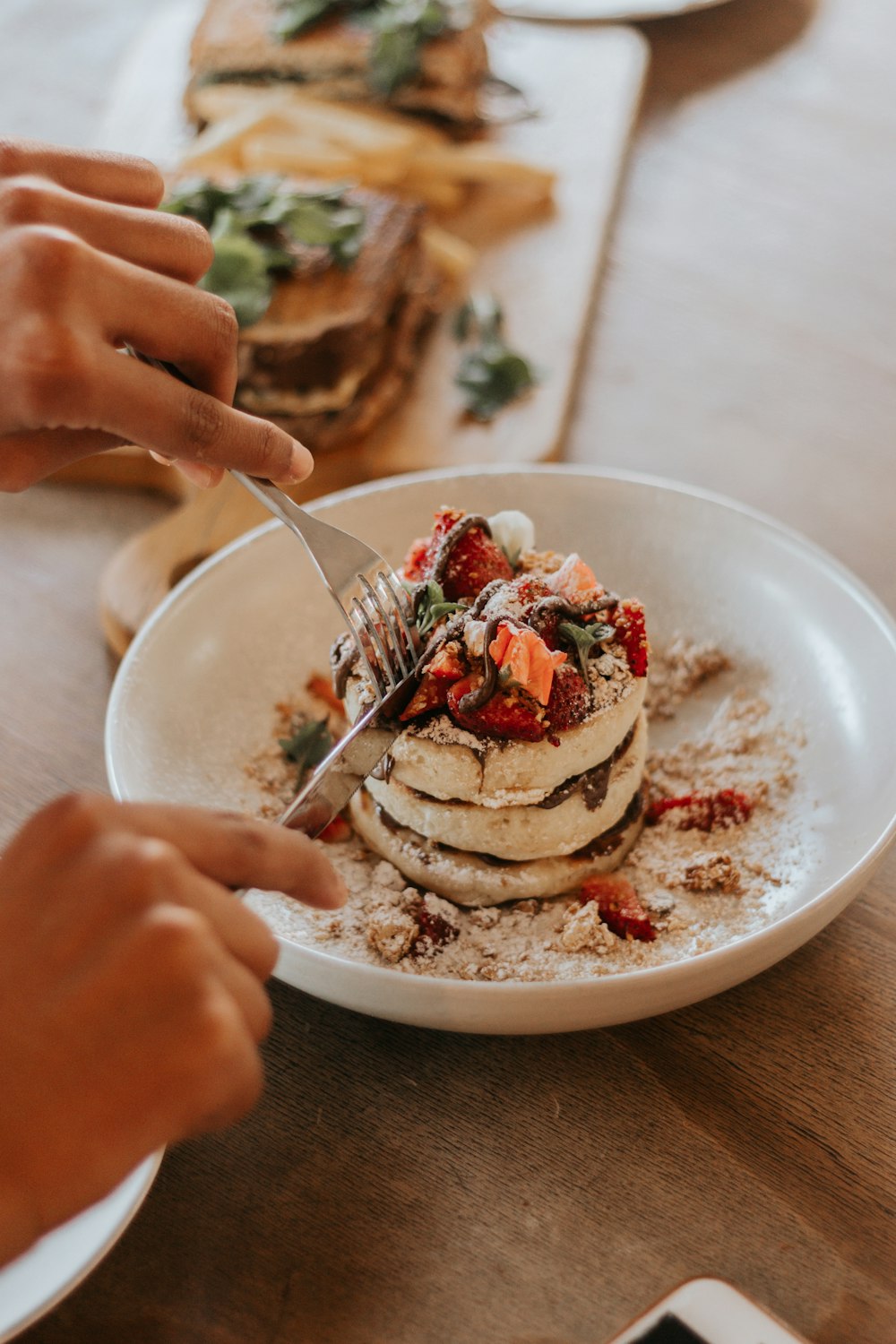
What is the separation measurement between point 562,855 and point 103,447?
712 mm

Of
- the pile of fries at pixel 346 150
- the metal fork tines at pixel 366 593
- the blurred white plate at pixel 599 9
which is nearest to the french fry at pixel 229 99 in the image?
the pile of fries at pixel 346 150

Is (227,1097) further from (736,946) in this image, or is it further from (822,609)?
(822,609)

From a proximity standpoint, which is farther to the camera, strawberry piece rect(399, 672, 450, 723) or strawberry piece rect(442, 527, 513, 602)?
strawberry piece rect(442, 527, 513, 602)

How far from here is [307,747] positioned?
5.17 ft

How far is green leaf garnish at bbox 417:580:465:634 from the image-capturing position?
54.1 inches

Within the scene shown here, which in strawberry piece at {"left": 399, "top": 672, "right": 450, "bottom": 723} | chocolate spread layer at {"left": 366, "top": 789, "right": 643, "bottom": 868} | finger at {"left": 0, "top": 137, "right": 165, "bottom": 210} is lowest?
chocolate spread layer at {"left": 366, "top": 789, "right": 643, "bottom": 868}

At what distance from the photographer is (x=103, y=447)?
1.34m

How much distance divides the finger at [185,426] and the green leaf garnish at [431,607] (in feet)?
0.73

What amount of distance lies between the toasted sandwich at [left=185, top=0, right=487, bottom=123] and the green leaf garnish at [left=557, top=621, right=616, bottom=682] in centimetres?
208

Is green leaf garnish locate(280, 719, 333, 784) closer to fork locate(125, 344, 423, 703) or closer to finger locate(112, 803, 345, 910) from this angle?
fork locate(125, 344, 423, 703)

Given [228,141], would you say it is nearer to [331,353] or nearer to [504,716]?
[331,353]

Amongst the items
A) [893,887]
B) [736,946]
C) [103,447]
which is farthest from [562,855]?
[103,447]

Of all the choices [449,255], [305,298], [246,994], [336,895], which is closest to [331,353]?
[305,298]

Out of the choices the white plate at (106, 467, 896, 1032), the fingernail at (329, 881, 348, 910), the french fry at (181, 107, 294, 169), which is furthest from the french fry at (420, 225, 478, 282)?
the fingernail at (329, 881, 348, 910)
